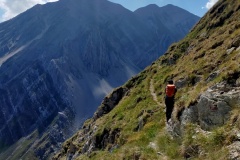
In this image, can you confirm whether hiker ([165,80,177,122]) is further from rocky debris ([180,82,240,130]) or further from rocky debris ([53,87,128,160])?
rocky debris ([53,87,128,160])

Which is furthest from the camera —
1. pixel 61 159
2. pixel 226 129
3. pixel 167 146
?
pixel 61 159

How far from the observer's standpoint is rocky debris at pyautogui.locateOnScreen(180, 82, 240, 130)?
1959cm

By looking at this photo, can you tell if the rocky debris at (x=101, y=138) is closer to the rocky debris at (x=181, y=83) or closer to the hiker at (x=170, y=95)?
the rocky debris at (x=181, y=83)

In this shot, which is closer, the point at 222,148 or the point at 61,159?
the point at 222,148

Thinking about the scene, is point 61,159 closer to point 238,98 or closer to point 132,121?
point 132,121

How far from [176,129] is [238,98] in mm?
5522

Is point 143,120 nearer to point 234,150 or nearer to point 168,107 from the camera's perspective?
point 168,107

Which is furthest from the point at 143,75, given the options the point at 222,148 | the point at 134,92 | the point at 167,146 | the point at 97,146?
the point at 222,148

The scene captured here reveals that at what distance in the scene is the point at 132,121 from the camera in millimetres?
39312

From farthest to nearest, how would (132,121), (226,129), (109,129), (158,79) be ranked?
(158,79) < (109,129) < (132,121) < (226,129)

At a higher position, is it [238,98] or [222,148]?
[238,98]

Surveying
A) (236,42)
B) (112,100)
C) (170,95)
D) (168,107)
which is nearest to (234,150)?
(170,95)

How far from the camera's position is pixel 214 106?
20.4 m

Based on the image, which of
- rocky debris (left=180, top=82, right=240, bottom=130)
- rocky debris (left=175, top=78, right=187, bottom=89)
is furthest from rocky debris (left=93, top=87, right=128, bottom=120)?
rocky debris (left=180, top=82, right=240, bottom=130)
